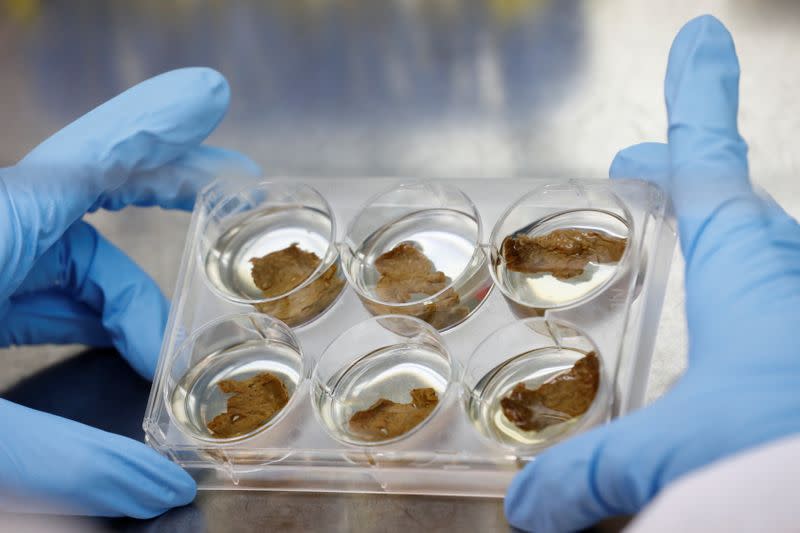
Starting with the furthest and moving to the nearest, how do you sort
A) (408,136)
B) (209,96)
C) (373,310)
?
(408,136) → (209,96) → (373,310)

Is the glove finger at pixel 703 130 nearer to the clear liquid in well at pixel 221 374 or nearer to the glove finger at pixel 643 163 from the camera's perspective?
the glove finger at pixel 643 163

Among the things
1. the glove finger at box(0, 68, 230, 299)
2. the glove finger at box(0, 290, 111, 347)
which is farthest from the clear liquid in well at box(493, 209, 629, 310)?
the glove finger at box(0, 290, 111, 347)

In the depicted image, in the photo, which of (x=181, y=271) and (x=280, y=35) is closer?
(x=181, y=271)

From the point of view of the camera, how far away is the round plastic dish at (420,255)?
157 cm

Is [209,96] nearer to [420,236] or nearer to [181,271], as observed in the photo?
[181,271]

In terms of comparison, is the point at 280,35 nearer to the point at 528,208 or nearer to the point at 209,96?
the point at 209,96

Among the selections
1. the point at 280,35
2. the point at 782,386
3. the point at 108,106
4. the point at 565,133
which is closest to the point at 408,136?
the point at 565,133

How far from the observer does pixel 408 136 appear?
2.06 m

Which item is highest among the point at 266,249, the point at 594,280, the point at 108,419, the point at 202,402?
the point at 594,280

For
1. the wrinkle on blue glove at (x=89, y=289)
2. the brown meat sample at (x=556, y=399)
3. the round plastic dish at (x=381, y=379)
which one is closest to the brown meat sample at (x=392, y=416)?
the round plastic dish at (x=381, y=379)

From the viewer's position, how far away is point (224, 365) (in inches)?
66.3

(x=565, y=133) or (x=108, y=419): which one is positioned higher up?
(x=565, y=133)

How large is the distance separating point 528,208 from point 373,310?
34 centimetres

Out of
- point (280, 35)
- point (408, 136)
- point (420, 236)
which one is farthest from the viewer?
point (280, 35)
